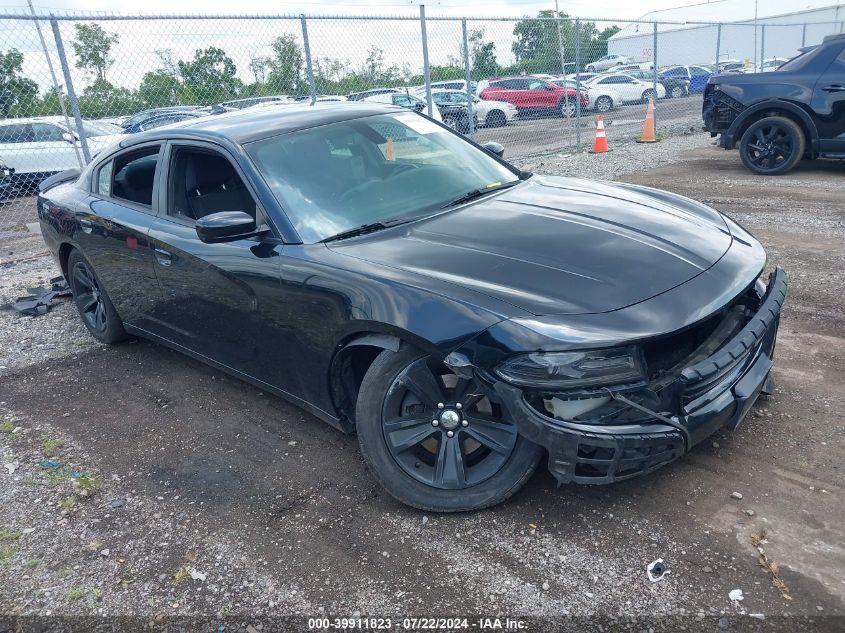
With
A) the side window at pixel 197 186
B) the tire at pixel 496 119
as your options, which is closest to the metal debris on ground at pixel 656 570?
the side window at pixel 197 186

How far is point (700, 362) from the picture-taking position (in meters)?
2.54

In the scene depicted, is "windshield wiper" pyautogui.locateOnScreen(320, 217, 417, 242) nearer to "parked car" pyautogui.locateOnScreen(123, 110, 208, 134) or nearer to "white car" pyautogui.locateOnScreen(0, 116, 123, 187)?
"white car" pyautogui.locateOnScreen(0, 116, 123, 187)

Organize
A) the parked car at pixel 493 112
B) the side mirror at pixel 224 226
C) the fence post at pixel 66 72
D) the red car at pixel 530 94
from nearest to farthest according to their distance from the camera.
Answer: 1. the side mirror at pixel 224 226
2. the fence post at pixel 66 72
3. the red car at pixel 530 94
4. the parked car at pixel 493 112

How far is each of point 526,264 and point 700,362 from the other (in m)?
0.77

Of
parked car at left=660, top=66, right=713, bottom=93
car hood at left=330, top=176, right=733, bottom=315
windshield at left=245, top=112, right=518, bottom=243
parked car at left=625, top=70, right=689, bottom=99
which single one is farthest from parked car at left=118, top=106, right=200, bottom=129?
parked car at left=660, top=66, right=713, bottom=93

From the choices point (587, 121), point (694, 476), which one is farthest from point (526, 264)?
point (587, 121)

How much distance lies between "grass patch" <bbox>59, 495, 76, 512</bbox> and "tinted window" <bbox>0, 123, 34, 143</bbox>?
8799mm

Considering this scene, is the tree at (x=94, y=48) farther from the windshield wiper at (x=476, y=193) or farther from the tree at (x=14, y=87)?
the windshield wiper at (x=476, y=193)

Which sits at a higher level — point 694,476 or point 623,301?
point 623,301

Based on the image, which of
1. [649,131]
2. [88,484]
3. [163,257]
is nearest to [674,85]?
[649,131]

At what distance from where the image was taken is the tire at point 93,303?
4.93 m

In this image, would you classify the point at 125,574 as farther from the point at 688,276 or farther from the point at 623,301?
the point at 688,276

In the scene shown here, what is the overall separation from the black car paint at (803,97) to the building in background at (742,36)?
1986 centimetres

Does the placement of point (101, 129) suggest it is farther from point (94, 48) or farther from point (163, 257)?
point (163, 257)
